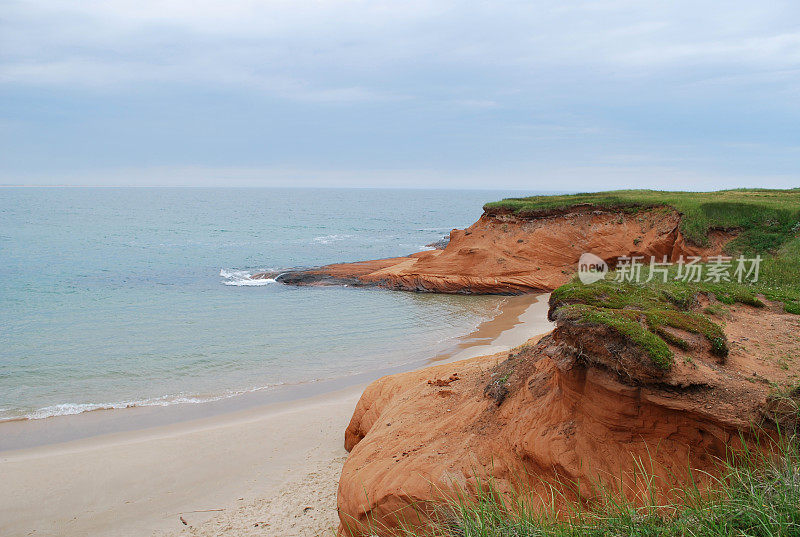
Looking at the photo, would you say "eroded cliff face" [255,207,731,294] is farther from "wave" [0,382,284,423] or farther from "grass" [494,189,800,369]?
"wave" [0,382,284,423]

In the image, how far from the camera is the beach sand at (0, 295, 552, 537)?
6789 mm

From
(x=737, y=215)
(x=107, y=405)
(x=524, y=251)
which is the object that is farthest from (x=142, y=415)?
(x=737, y=215)

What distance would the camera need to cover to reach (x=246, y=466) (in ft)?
27.5

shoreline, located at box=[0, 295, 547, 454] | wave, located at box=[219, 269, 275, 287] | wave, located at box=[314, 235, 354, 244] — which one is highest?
wave, located at box=[314, 235, 354, 244]

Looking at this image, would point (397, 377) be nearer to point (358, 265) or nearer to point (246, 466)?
point (246, 466)

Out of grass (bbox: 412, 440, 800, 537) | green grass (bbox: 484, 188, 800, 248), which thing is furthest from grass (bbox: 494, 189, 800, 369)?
grass (bbox: 412, 440, 800, 537)

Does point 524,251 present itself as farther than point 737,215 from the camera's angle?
Yes

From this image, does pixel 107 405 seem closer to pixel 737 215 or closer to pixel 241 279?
pixel 241 279

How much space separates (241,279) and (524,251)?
49.3 ft

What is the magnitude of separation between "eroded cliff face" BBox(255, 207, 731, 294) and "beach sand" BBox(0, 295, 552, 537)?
1455 centimetres

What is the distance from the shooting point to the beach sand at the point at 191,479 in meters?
6.79

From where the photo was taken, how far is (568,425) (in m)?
5.17

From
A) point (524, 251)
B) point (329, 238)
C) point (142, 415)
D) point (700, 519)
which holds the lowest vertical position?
point (142, 415)

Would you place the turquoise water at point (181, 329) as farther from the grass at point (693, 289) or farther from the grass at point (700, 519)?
the grass at point (700, 519)
